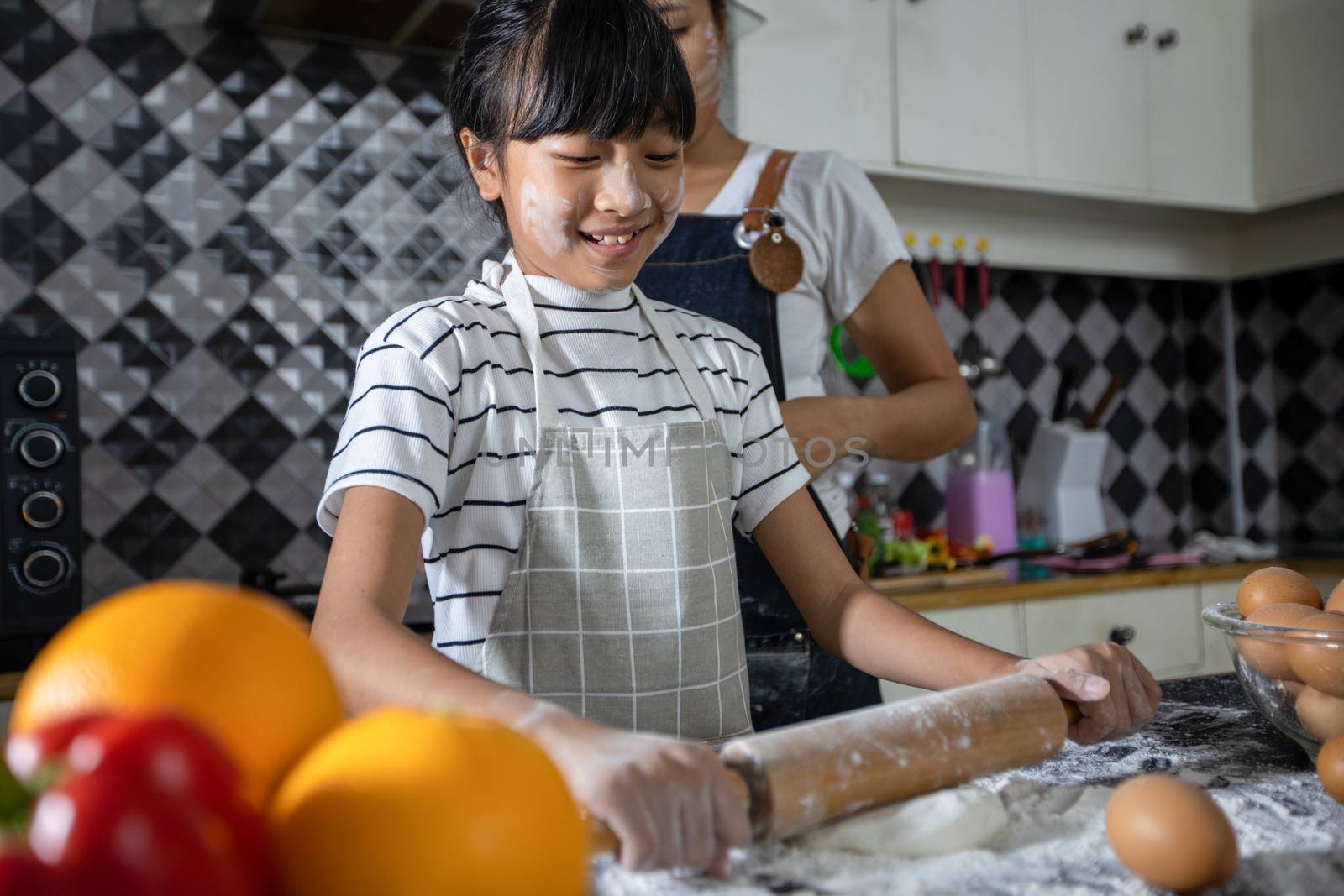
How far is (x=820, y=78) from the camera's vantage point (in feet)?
7.04

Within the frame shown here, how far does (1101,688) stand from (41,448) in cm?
135

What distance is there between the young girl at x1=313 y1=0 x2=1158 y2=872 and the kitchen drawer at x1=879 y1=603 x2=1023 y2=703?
1.09 m

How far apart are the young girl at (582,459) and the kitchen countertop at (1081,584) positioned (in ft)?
3.38

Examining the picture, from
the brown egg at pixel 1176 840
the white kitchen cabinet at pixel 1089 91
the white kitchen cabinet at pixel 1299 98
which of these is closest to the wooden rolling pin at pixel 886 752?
the brown egg at pixel 1176 840

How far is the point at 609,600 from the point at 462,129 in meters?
0.43

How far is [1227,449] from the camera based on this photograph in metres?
3.03

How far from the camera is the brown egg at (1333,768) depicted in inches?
23.5

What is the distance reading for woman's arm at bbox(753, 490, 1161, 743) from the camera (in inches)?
28.5

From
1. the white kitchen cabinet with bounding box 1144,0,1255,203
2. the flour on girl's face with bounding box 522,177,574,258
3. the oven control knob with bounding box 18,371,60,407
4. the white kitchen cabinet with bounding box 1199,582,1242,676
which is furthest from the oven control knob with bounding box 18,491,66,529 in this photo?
the white kitchen cabinet with bounding box 1144,0,1255,203

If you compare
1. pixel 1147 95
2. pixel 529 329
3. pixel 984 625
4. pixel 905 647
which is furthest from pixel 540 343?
pixel 1147 95

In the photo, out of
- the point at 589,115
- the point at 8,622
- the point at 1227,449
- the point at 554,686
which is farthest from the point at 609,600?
the point at 1227,449

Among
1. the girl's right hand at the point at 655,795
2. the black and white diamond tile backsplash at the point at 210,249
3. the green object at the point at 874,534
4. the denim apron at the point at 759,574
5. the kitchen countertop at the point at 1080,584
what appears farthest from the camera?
the green object at the point at 874,534

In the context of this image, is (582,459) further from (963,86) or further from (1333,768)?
(963,86)

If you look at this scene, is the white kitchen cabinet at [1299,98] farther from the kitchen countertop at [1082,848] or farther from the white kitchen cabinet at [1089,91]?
the kitchen countertop at [1082,848]
